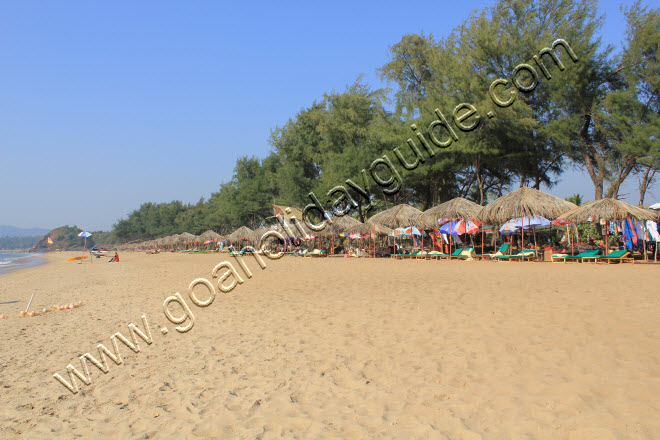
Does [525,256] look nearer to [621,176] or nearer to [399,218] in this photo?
[399,218]

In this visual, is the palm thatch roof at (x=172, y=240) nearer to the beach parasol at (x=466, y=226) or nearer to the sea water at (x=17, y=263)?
the sea water at (x=17, y=263)

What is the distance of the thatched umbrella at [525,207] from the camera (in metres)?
14.9

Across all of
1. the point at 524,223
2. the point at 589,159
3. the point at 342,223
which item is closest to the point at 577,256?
the point at 524,223

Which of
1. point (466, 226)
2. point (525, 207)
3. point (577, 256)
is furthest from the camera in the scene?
point (466, 226)

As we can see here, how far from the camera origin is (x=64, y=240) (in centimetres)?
15050

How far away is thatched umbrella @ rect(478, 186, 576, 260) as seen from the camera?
1494 centimetres

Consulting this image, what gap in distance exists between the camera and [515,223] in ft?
57.9

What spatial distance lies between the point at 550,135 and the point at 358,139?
16.1m

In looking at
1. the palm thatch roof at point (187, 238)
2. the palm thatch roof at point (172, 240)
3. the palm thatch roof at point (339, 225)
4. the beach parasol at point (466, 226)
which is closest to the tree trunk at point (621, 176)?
the beach parasol at point (466, 226)

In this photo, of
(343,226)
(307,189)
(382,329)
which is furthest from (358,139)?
(382,329)

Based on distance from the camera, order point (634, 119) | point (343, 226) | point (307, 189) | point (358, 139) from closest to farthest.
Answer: point (634, 119)
point (343, 226)
point (358, 139)
point (307, 189)

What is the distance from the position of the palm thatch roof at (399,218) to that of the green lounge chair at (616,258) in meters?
7.78

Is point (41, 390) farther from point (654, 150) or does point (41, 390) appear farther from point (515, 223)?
point (654, 150)

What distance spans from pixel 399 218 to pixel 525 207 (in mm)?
6200
